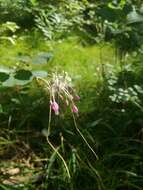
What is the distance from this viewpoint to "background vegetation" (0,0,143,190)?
7.88ft

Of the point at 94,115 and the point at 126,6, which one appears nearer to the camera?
the point at 126,6

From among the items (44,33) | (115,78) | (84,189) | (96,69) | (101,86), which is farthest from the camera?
(44,33)

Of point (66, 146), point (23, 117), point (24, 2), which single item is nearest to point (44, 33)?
point (24, 2)

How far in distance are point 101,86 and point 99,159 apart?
651 millimetres

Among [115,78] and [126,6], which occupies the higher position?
[126,6]

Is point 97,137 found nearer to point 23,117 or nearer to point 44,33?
point 23,117

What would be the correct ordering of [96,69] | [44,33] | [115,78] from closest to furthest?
[115,78]
[96,69]
[44,33]

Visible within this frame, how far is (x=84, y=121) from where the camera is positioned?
280cm

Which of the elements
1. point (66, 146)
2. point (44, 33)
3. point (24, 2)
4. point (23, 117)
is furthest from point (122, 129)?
point (24, 2)

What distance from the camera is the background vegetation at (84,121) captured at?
94.5 inches

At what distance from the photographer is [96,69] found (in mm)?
3287

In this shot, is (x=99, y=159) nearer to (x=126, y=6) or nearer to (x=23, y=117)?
(x=23, y=117)

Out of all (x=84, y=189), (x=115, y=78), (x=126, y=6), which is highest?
(x=126, y=6)

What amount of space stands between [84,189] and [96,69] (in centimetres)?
110
